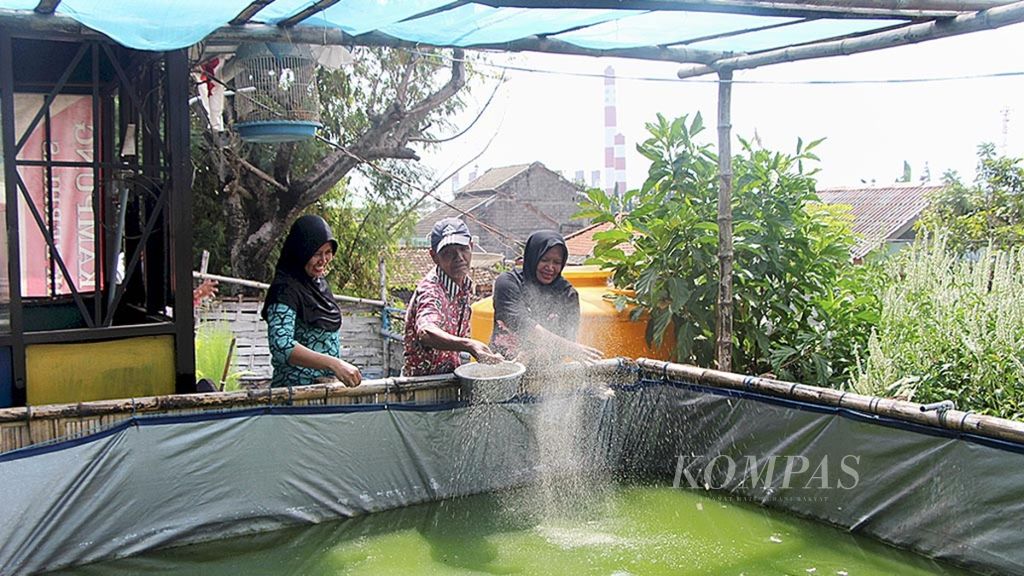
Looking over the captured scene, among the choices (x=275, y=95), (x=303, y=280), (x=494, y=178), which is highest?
(x=494, y=178)

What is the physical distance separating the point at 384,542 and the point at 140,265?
2.21 meters

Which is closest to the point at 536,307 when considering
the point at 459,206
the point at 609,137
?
the point at 459,206

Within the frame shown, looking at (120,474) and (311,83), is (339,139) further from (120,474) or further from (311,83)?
(120,474)

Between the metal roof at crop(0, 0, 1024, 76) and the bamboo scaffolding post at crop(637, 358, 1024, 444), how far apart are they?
1.67 m

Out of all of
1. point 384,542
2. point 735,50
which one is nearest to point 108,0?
point 384,542

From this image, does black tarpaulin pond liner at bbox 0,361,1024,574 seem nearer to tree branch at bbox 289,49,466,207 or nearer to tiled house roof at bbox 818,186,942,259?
tree branch at bbox 289,49,466,207

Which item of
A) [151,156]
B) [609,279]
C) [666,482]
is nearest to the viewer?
[151,156]

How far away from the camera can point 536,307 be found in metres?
4.77

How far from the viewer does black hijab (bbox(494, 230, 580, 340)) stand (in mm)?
4707

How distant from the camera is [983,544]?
3.47 m

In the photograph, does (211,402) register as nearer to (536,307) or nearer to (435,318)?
(435,318)

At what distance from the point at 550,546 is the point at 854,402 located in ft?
4.90

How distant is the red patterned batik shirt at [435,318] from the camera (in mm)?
4406

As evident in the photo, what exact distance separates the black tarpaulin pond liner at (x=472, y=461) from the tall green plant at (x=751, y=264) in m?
0.54
